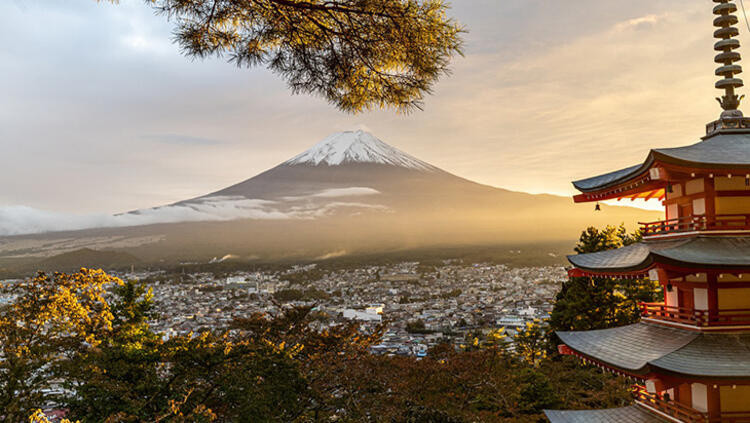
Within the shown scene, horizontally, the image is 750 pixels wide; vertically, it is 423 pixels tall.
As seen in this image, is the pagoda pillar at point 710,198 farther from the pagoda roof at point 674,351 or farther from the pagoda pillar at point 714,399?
the pagoda pillar at point 714,399

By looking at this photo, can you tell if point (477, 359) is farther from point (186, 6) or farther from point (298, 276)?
point (298, 276)

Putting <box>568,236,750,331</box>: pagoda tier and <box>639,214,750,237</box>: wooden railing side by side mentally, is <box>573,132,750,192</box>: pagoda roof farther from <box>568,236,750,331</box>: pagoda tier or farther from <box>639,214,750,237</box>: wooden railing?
<box>568,236,750,331</box>: pagoda tier

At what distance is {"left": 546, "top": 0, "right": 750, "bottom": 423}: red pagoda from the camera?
209 inches

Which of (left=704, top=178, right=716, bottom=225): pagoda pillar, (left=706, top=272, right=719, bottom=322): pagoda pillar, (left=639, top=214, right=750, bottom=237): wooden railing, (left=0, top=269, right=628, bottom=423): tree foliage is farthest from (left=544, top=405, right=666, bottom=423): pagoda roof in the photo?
(left=0, top=269, right=628, bottom=423): tree foliage

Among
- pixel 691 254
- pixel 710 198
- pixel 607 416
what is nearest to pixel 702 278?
pixel 691 254

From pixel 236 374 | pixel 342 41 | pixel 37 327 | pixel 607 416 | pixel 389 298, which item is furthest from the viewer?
pixel 389 298

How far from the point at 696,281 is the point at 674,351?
1.04 metres

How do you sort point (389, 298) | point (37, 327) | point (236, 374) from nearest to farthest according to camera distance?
point (37, 327) → point (236, 374) → point (389, 298)

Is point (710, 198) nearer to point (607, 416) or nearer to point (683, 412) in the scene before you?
point (683, 412)

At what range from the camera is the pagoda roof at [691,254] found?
17.4ft

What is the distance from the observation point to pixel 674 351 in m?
5.50

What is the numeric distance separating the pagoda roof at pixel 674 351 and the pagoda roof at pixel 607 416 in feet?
2.92

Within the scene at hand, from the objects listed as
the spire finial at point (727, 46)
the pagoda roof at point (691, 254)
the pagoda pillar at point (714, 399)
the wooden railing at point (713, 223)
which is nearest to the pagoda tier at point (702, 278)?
the pagoda roof at point (691, 254)

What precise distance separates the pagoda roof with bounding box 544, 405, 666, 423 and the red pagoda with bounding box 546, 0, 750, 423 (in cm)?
1
